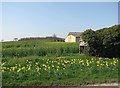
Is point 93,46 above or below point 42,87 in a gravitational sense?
above

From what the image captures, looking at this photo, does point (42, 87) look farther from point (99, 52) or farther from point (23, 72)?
point (99, 52)

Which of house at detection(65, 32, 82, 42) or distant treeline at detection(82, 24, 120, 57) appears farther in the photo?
house at detection(65, 32, 82, 42)

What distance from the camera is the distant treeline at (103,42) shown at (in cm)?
1884

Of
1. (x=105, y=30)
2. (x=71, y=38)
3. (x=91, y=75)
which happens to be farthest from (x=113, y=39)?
(x=71, y=38)

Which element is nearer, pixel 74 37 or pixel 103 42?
pixel 103 42

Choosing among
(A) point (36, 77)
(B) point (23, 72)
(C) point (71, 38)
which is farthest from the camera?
(C) point (71, 38)

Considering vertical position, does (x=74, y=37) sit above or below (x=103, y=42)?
above

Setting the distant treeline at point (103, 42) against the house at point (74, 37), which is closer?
the distant treeline at point (103, 42)

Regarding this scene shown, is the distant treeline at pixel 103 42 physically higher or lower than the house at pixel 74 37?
lower

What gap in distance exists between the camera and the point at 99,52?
19.4 metres

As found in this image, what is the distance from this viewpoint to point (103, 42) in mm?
19062

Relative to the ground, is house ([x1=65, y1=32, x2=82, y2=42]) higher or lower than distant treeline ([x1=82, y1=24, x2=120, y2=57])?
higher

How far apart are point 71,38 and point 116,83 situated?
167ft

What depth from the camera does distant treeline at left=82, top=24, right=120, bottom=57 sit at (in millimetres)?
18844
